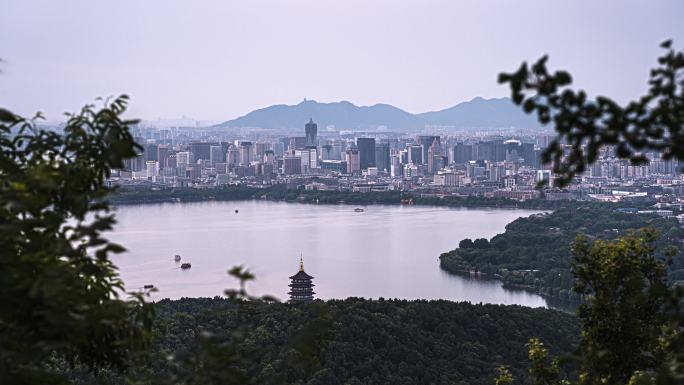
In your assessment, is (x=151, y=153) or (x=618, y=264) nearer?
(x=618, y=264)

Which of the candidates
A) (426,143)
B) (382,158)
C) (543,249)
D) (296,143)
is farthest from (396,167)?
(543,249)

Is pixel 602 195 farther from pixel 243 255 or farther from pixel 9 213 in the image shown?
pixel 9 213

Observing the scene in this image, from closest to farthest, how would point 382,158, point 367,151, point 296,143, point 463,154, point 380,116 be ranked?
1. point 367,151
2. point 382,158
3. point 463,154
4. point 296,143
5. point 380,116

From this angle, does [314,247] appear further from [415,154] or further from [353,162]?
[415,154]

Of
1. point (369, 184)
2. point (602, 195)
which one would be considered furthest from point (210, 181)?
point (602, 195)

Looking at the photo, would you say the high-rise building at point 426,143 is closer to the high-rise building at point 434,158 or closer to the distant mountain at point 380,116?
the high-rise building at point 434,158

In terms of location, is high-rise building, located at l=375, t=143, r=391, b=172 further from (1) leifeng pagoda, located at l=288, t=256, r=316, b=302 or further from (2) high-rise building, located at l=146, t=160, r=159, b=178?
(1) leifeng pagoda, located at l=288, t=256, r=316, b=302
